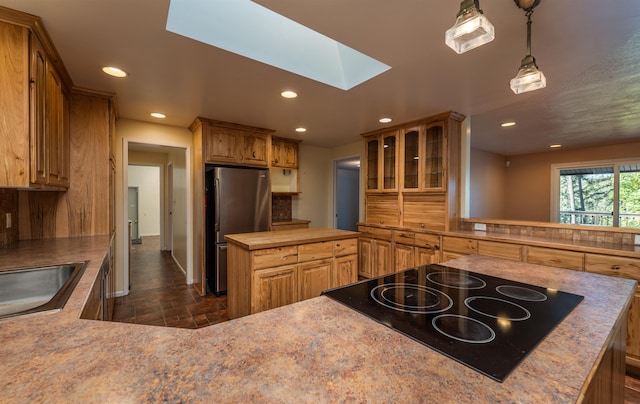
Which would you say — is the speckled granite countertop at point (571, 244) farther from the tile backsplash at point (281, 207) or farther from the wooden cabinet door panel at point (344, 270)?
the tile backsplash at point (281, 207)

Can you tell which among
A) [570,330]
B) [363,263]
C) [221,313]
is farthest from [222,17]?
[363,263]

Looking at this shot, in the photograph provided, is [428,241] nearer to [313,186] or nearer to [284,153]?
[313,186]

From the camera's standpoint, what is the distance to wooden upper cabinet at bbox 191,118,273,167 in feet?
11.4

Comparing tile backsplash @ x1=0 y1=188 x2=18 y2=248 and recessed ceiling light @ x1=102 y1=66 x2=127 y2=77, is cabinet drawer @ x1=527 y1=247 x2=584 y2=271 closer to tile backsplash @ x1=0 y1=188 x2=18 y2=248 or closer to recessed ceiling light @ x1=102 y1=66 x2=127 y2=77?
recessed ceiling light @ x1=102 y1=66 x2=127 y2=77

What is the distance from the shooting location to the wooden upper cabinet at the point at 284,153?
4578 mm

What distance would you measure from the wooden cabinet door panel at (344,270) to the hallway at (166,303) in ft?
4.09

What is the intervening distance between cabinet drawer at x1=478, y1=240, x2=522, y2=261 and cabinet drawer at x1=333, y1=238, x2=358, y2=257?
4.20 ft

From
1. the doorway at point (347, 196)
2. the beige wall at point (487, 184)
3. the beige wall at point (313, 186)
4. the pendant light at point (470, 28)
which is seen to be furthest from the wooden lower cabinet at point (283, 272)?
the beige wall at point (487, 184)

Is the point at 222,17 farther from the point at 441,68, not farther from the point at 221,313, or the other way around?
the point at 221,313

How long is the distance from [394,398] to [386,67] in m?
2.16

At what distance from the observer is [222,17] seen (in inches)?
70.6

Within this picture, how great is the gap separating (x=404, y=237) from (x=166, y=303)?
9.88 ft

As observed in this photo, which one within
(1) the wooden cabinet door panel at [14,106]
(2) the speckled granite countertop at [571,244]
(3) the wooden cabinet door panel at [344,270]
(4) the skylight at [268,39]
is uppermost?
(4) the skylight at [268,39]

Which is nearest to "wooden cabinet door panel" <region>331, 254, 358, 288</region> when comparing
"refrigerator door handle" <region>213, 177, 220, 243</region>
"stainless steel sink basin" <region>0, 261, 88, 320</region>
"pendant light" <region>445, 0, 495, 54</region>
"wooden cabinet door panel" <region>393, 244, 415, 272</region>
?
"wooden cabinet door panel" <region>393, 244, 415, 272</region>
